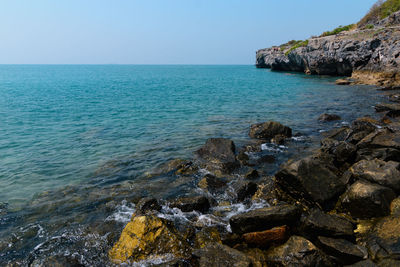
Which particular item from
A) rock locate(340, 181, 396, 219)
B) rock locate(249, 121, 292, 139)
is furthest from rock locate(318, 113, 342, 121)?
rock locate(340, 181, 396, 219)

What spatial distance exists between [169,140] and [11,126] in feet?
57.6

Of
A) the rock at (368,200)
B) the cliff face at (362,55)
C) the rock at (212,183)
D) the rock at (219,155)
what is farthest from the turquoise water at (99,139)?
the cliff face at (362,55)

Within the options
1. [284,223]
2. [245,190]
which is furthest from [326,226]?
[245,190]

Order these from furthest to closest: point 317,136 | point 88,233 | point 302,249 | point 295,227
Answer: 1. point 317,136
2. point 88,233
3. point 295,227
4. point 302,249

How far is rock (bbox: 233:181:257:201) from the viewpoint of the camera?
39.5ft

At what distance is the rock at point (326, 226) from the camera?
8.03 m

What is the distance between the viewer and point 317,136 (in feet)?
68.6

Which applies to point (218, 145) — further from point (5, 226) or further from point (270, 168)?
point (5, 226)

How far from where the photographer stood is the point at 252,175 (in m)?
14.1

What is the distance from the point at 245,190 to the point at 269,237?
3.79m

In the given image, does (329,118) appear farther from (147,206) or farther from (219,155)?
(147,206)

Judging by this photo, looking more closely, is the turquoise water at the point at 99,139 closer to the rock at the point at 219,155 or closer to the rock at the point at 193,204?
the rock at the point at 219,155

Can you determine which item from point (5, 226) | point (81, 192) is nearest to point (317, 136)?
point (81, 192)

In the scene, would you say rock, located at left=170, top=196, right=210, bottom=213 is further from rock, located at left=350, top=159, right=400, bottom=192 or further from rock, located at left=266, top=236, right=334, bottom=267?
rock, located at left=350, top=159, right=400, bottom=192
